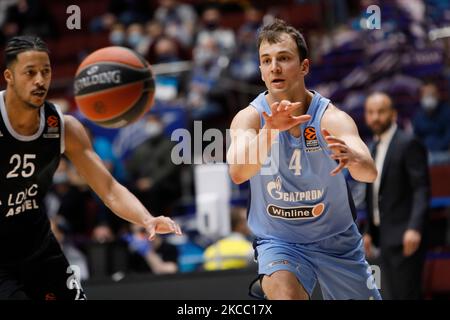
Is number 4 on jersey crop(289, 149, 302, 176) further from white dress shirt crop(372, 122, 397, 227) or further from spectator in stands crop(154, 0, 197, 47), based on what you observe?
spectator in stands crop(154, 0, 197, 47)

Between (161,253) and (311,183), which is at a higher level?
(311,183)

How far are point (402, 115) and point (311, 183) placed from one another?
627 centimetres

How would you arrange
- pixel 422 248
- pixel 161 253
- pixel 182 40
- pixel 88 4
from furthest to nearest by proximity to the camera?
pixel 88 4 → pixel 182 40 → pixel 161 253 → pixel 422 248

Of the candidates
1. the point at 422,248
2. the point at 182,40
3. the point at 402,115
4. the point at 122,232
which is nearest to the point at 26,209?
the point at 422,248

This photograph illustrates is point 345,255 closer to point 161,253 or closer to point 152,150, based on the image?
point 161,253

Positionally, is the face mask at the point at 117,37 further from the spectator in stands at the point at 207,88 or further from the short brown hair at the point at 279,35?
the short brown hair at the point at 279,35

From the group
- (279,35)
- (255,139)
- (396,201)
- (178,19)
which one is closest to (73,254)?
(396,201)

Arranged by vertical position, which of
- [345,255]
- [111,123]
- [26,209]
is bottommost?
[345,255]

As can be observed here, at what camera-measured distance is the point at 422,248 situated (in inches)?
281

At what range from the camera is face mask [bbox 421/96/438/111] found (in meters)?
Answer: 9.98

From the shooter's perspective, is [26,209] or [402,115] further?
[402,115]

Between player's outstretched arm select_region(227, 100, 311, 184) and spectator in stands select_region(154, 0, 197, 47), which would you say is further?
spectator in stands select_region(154, 0, 197, 47)

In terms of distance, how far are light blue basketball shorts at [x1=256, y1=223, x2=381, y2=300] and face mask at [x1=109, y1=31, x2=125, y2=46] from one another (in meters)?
7.57

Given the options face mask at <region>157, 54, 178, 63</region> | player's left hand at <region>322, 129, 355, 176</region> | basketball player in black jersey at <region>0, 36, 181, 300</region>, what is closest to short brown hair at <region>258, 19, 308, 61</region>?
player's left hand at <region>322, 129, 355, 176</region>
